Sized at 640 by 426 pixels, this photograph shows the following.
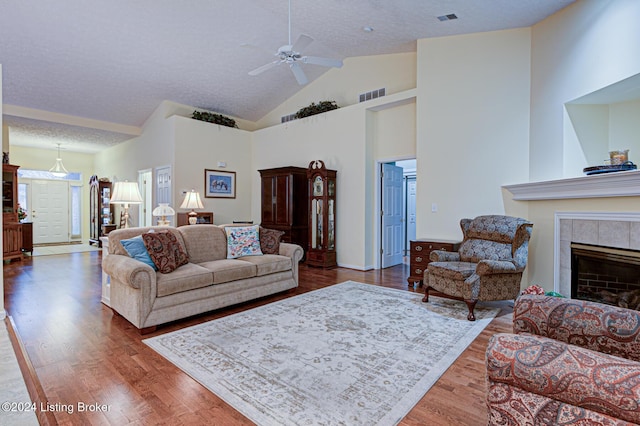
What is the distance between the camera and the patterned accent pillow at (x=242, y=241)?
4.21 meters

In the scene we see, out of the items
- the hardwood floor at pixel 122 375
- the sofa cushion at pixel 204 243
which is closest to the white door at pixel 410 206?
the hardwood floor at pixel 122 375

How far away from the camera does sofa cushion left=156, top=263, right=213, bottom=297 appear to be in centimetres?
309

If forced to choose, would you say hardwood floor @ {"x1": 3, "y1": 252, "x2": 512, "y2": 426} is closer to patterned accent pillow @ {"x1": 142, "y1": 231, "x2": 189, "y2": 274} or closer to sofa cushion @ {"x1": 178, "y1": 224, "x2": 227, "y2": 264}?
patterned accent pillow @ {"x1": 142, "y1": 231, "x2": 189, "y2": 274}

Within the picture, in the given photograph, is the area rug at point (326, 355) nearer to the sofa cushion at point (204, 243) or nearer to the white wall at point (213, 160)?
the sofa cushion at point (204, 243)

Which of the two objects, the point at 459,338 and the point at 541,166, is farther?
the point at 541,166

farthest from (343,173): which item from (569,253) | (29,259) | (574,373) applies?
(29,259)

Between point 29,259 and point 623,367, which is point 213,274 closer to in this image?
point 623,367

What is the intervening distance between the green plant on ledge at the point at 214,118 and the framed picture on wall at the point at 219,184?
1138 mm

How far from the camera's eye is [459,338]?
9.43ft

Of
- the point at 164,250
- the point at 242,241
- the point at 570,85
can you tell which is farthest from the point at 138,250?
the point at 570,85

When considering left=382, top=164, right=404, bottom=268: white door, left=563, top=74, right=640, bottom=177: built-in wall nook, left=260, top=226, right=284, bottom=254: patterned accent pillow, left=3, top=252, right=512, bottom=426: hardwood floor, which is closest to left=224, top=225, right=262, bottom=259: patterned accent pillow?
left=260, top=226, right=284, bottom=254: patterned accent pillow

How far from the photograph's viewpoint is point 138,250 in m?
3.32

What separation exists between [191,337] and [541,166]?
4.34m

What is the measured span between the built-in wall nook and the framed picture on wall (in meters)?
6.28
